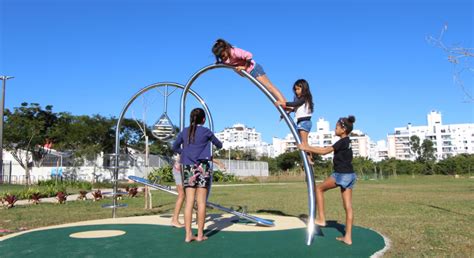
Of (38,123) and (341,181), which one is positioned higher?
(38,123)

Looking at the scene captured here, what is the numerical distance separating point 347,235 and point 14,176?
40.6 meters

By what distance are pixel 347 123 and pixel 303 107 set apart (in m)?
0.66

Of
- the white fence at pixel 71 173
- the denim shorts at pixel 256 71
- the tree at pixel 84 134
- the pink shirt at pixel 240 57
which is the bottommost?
the white fence at pixel 71 173

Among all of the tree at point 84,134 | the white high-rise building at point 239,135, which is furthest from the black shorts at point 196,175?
the white high-rise building at point 239,135

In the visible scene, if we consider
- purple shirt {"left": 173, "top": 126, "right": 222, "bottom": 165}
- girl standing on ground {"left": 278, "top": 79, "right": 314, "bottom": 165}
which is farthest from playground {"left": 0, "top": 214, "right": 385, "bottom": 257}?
girl standing on ground {"left": 278, "top": 79, "right": 314, "bottom": 165}

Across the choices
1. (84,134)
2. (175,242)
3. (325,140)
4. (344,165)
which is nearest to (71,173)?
(84,134)

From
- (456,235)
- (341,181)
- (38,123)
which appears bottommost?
(456,235)

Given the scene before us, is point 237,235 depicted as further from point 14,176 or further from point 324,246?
point 14,176

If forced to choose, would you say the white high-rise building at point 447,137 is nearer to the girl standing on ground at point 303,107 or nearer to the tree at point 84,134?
the tree at point 84,134

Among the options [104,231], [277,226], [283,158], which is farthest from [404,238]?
[283,158]

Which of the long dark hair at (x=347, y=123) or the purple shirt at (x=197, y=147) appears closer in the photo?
the long dark hair at (x=347, y=123)

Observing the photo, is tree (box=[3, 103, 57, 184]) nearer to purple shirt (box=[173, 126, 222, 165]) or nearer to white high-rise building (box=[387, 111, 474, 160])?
purple shirt (box=[173, 126, 222, 165])

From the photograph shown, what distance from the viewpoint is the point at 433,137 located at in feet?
400

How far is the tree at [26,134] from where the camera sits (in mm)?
33562
